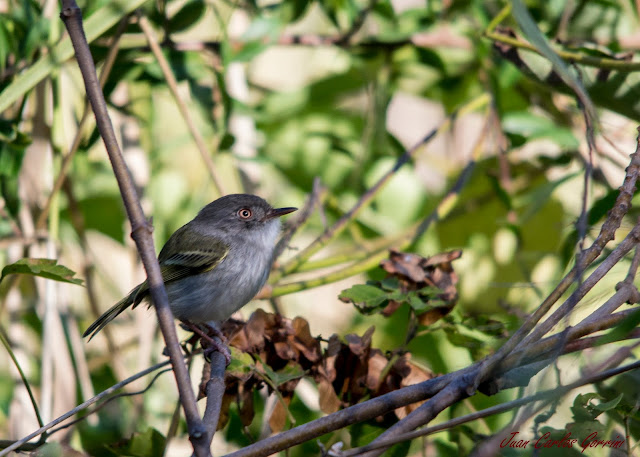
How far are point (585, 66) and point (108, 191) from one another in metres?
2.66

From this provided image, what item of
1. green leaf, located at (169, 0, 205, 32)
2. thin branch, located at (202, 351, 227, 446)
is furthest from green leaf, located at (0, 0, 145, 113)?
thin branch, located at (202, 351, 227, 446)

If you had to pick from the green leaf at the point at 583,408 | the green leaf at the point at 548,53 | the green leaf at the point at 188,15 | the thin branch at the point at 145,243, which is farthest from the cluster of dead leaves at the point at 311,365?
the green leaf at the point at 188,15

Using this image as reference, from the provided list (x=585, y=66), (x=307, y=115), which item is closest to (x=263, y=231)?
(x=307, y=115)

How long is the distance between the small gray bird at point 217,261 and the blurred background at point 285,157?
21cm

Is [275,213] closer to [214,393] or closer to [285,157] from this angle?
[285,157]

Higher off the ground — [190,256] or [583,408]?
[190,256]

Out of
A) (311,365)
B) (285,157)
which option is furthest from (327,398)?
(285,157)

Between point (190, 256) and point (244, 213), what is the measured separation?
453 mm

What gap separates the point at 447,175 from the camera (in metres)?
4.28

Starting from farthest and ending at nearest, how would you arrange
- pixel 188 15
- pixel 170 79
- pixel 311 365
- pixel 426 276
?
pixel 188 15 → pixel 170 79 → pixel 426 276 → pixel 311 365

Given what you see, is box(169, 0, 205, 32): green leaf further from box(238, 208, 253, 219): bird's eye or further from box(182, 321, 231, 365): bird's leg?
box(182, 321, 231, 365): bird's leg

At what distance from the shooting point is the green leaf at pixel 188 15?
3.46m

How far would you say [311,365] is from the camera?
2.24 m

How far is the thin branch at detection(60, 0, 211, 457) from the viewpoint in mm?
1510
